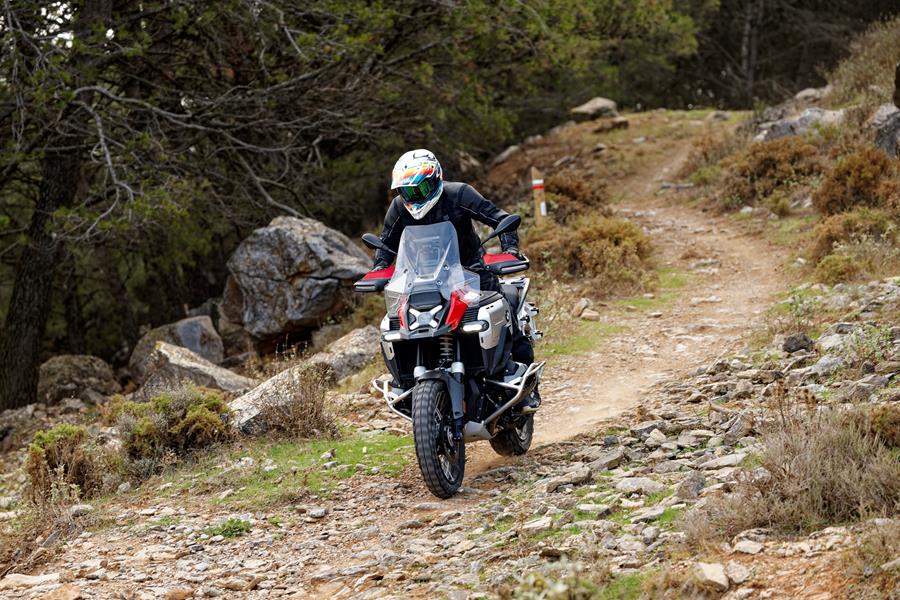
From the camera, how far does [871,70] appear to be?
67.8ft

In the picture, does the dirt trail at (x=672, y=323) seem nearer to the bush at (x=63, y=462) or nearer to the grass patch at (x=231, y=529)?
the grass patch at (x=231, y=529)

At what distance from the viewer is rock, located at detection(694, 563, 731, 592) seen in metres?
4.14

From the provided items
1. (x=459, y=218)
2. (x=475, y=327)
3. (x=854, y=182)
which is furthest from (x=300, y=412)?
(x=854, y=182)

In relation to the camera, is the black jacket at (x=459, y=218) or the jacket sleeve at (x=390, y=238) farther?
the jacket sleeve at (x=390, y=238)

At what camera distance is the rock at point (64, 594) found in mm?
5633

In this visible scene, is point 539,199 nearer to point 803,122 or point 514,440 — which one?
point 803,122

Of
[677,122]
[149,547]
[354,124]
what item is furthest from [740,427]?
[677,122]

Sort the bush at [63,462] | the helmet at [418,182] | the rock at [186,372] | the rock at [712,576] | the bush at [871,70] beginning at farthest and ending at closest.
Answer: the bush at [871,70] → the rock at [186,372] → the bush at [63,462] → the helmet at [418,182] → the rock at [712,576]

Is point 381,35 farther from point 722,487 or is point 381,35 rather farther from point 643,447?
point 722,487

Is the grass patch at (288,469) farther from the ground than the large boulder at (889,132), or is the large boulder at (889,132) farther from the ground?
the large boulder at (889,132)

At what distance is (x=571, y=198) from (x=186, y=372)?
30.2 ft

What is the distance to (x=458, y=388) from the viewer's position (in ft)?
22.2

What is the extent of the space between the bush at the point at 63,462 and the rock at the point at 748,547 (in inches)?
213

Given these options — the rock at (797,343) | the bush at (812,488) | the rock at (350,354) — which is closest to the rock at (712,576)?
the bush at (812,488)
